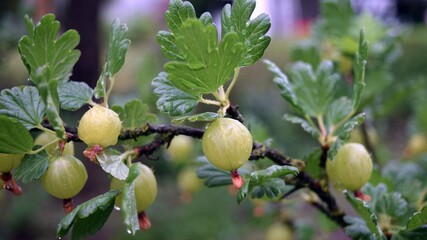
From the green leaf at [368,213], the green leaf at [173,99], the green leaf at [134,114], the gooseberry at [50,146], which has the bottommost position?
the green leaf at [368,213]

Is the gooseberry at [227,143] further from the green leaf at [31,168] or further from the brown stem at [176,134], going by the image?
the green leaf at [31,168]

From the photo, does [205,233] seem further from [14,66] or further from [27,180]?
[14,66]

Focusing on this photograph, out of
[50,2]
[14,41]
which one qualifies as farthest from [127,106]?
[50,2]

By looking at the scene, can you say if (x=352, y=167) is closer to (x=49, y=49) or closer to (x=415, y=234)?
(x=415, y=234)

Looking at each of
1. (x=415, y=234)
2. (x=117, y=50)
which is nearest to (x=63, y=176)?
(x=117, y=50)

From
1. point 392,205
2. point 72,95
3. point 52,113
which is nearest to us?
point 52,113

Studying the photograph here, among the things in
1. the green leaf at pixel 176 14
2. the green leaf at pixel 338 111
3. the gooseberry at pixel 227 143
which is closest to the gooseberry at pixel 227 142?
the gooseberry at pixel 227 143
